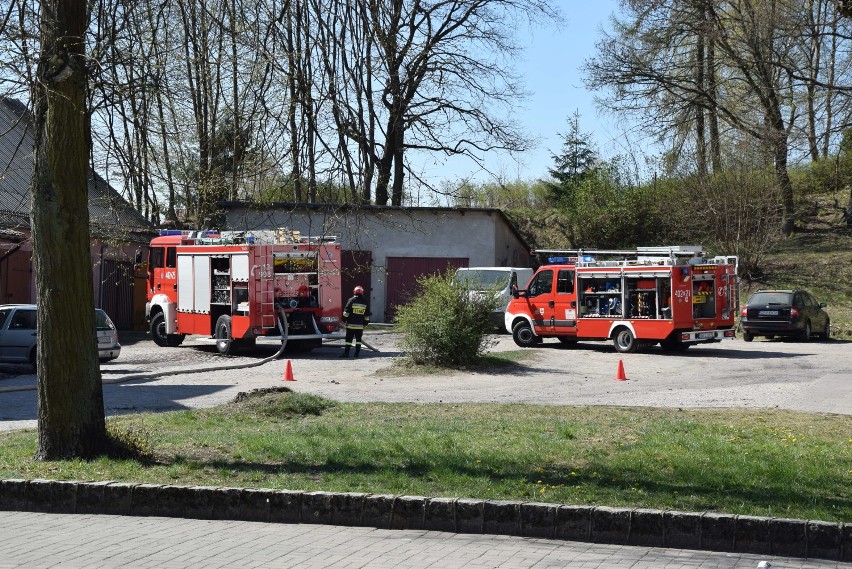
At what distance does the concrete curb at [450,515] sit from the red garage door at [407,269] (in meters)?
30.4

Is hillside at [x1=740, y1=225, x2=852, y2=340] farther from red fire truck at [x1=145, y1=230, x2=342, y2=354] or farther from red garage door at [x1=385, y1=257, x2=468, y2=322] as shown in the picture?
red fire truck at [x1=145, y1=230, x2=342, y2=354]

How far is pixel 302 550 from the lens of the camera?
23.7ft

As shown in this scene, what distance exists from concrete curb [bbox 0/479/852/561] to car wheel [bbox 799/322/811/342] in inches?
984

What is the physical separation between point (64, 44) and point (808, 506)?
7388 millimetres

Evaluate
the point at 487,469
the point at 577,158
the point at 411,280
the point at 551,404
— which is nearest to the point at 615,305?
the point at 551,404

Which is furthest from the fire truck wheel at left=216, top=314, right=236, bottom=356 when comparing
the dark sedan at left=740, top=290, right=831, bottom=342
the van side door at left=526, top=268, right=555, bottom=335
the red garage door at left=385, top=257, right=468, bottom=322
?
the dark sedan at left=740, top=290, right=831, bottom=342

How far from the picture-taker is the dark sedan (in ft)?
99.0

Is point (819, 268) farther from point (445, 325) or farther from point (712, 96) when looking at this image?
point (445, 325)

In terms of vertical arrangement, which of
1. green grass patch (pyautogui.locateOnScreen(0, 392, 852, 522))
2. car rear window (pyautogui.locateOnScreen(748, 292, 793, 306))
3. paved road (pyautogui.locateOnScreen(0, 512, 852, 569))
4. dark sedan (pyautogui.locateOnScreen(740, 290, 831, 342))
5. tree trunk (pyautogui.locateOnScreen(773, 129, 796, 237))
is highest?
tree trunk (pyautogui.locateOnScreen(773, 129, 796, 237))

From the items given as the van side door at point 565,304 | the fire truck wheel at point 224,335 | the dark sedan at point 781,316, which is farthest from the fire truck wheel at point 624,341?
the fire truck wheel at point 224,335

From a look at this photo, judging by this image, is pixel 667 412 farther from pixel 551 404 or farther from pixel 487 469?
pixel 487 469

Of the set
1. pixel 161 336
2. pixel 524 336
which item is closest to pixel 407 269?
pixel 524 336

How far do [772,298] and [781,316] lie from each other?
2.61 ft

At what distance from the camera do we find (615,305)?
2644 cm
